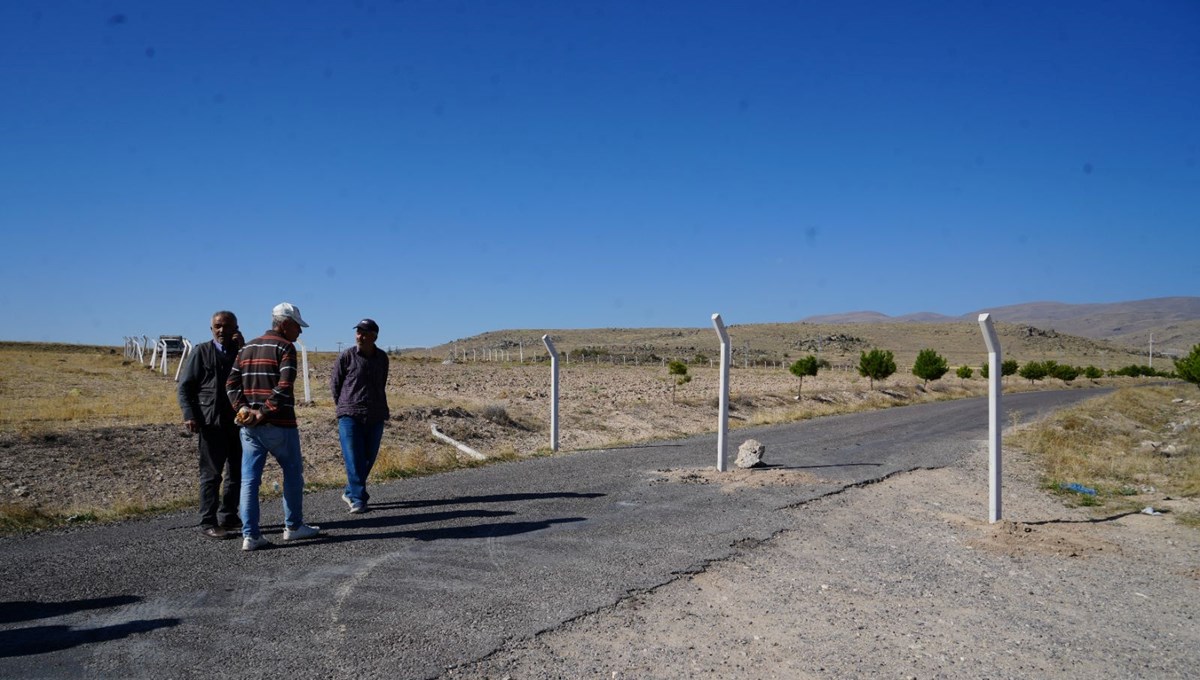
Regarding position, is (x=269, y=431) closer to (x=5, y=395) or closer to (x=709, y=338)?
(x=5, y=395)

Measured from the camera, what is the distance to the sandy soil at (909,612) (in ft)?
15.0

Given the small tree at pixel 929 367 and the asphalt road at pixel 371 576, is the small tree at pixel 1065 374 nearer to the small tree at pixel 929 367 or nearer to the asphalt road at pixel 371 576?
the small tree at pixel 929 367

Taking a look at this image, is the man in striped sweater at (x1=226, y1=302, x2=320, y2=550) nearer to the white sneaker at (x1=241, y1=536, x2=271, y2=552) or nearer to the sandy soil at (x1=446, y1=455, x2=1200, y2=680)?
the white sneaker at (x1=241, y1=536, x2=271, y2=552)

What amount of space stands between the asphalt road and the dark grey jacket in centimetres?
111

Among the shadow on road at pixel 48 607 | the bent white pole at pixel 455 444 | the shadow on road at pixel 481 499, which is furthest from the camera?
the bent white pole at pixel 455 444

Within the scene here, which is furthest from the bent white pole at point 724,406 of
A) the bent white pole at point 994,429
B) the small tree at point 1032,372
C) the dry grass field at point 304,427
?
the small tree at point 1032,372

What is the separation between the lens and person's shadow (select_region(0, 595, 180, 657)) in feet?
15.2

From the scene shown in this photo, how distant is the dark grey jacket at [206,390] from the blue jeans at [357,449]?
4.09ft

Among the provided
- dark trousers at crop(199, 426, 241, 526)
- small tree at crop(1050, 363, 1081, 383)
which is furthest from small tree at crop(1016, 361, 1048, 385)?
dark trousers at crop(199, 426, 241, 526)

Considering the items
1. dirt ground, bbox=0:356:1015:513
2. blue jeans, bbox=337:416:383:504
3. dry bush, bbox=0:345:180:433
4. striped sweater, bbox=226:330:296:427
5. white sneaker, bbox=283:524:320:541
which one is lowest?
dirt ground, bbox=0:356:1015:513

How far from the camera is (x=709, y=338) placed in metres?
135

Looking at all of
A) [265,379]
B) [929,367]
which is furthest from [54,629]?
[929,367]

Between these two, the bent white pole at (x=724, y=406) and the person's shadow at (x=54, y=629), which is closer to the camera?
the person's shadow at (x=54, y=629)

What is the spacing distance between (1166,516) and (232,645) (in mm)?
9698
